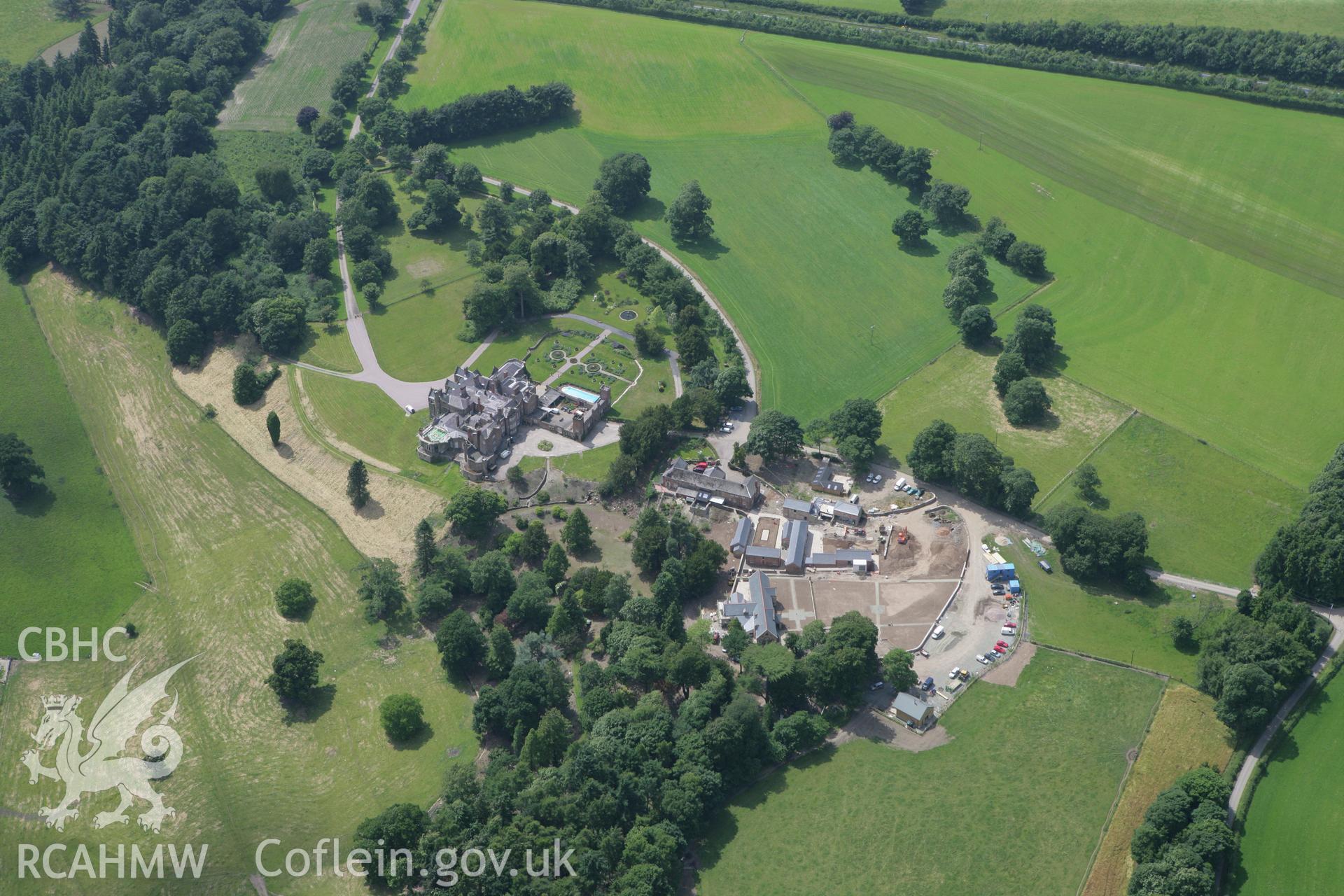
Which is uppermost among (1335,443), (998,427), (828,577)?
(1335,443)

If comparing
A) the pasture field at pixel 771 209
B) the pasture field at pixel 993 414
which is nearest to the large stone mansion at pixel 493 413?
the pasture field at pixel 771 209

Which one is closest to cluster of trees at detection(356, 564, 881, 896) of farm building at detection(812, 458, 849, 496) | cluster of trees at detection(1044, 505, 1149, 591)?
farm building at detection(812, 458, 849, 496)

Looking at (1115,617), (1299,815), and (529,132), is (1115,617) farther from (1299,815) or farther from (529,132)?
(529,132)

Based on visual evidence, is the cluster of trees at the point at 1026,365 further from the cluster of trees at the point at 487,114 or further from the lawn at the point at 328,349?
the cluster of trees at the point at 487,114

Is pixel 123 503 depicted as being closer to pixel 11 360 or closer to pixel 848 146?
pixel 11 360

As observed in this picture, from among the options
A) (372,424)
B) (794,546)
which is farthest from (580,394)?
(794,546)

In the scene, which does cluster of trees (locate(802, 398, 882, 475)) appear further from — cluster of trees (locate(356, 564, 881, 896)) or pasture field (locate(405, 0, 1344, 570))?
cluster of trees (locate(356, 564, 881, 896))

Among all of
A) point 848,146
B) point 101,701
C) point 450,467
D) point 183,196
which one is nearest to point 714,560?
point 450,467
